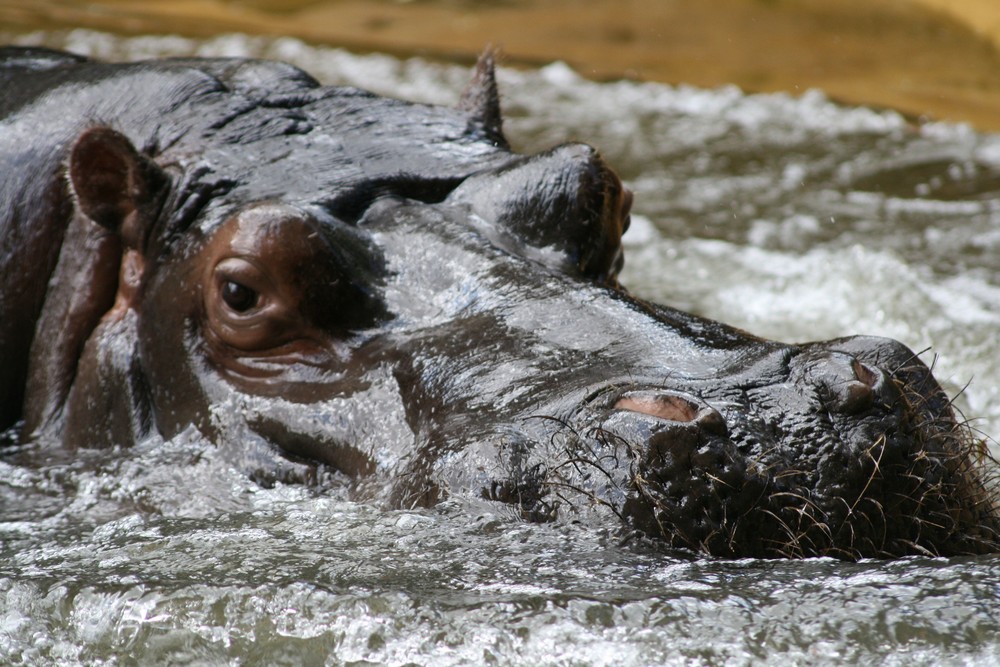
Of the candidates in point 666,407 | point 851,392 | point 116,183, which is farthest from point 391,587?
point 116,183

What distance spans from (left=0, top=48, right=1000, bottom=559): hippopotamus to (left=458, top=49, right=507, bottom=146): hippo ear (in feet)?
0.04

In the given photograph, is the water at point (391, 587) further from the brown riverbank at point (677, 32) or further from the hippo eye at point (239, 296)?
the brown riverbank at point (677, 32)

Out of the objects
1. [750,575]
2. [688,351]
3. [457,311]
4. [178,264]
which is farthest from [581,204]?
[750,575]

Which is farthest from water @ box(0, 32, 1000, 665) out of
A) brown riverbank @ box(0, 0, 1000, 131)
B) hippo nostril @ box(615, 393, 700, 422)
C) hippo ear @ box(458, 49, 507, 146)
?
brown riverbank @ box(0, 0, 1000, 131)

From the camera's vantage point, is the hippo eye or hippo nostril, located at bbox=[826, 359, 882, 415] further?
the hippo eye

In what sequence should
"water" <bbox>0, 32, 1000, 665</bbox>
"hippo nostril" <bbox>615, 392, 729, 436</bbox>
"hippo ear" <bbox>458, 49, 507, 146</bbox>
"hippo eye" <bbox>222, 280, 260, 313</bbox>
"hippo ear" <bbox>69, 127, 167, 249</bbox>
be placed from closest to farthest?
"water" <bbox>0, 32, 1000, 665</bbox>
"hippo nostril" <bbox>615, 392, 729, 436</bbox>
"hippo eye" <bbox>222, 280, 260, 313</bbox>
"hippo ear" <bbox>69, 127, 167, 249</bbox>
"hippo ear" <bbox>458, 49, 507, 146</bbox>

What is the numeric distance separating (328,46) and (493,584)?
29.3 feet

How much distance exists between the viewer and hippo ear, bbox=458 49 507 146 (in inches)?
169

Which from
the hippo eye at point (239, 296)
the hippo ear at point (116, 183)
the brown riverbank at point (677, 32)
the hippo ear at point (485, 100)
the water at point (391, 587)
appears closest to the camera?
the water at point (391, 587)

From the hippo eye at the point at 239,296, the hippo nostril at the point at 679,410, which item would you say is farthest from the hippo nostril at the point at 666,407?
the hippo eye at the point at 239,296

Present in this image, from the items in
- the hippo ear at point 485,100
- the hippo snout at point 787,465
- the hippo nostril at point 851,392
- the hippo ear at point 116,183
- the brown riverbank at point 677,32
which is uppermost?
the brown riverbank at point 677,32

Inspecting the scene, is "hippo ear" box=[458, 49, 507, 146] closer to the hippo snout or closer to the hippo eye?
the hippo eye

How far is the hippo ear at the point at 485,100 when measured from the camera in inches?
169

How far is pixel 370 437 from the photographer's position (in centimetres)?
325
